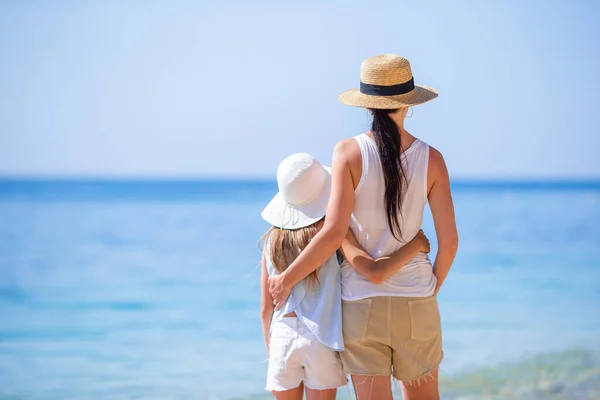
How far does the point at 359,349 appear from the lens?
7.79 ft

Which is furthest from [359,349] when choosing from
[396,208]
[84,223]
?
[84,223]

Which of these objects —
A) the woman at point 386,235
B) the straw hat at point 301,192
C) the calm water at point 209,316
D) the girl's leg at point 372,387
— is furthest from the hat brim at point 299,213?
the calm water at point 209,316

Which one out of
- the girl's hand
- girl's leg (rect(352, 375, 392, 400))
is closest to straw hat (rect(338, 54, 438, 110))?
the girl's hand

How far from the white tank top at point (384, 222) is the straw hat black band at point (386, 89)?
0.50 feet

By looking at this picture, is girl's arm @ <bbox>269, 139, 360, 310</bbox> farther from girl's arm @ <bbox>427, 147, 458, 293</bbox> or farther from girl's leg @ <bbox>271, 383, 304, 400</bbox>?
girl's leg @ <bbox>271, 383, 304, 400</bbox>

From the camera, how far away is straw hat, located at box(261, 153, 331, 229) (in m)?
2.48

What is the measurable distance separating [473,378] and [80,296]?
540cm

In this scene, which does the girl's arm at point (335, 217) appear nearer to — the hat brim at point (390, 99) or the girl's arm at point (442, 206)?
the hat brim at point (390, 99)

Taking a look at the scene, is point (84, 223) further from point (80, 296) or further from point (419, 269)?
point (419, 269)

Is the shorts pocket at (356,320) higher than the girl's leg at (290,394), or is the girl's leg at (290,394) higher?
the shorts pocket at (356,320)

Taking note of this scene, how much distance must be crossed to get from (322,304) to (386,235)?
11.8 inches

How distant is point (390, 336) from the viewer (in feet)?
7.72

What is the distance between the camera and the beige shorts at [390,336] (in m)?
2.35

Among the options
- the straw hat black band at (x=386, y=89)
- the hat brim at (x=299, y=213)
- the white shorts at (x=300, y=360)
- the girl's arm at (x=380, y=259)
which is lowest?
the white shorts at (x=300, y=360)
